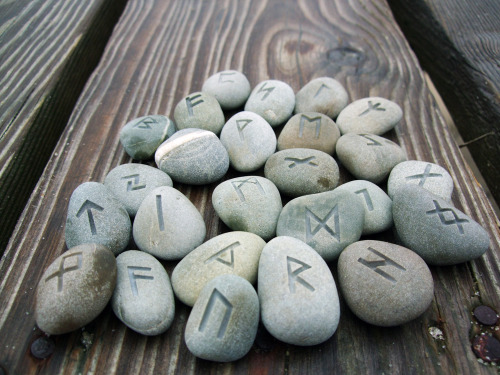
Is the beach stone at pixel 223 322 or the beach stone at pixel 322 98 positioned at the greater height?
the beach stone at pixel 322 98

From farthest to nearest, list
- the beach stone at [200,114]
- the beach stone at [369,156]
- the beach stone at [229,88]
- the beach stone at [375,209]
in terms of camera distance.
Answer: the beach stone at [229,88] < the beach stone at [200,114] < the beach stone at [369,156] < the beach stone at [375,209]

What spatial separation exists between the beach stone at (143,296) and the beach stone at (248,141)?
402 millimetres

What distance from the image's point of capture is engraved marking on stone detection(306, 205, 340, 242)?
2.96ft

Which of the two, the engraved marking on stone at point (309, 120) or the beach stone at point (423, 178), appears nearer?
the beach stone at point (423, 178)

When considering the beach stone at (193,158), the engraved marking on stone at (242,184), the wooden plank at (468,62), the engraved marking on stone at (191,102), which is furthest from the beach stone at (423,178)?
the engraved marking on stone at (191,102)

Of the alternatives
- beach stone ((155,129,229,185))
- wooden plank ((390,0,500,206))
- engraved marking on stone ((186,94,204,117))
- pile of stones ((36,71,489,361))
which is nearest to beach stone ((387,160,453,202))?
pile of stones ((36,71,489,361))

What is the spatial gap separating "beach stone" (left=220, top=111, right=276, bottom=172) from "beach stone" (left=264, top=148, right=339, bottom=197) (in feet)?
0.23

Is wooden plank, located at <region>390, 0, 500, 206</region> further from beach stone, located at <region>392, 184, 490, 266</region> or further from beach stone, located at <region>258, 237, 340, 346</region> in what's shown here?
beach stone, located at <region>258, 237, 340, 346</region>

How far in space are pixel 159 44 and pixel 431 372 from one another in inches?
55.1

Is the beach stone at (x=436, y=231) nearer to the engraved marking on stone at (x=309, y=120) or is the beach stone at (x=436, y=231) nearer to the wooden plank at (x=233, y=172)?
the wooden plank at (x=233, y=172)

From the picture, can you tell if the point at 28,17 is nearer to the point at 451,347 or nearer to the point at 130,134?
the point at 130,134

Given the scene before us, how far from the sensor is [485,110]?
107 centimetres

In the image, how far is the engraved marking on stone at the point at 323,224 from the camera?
90cm

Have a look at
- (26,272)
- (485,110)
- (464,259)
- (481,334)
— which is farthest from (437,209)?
(26,272)
